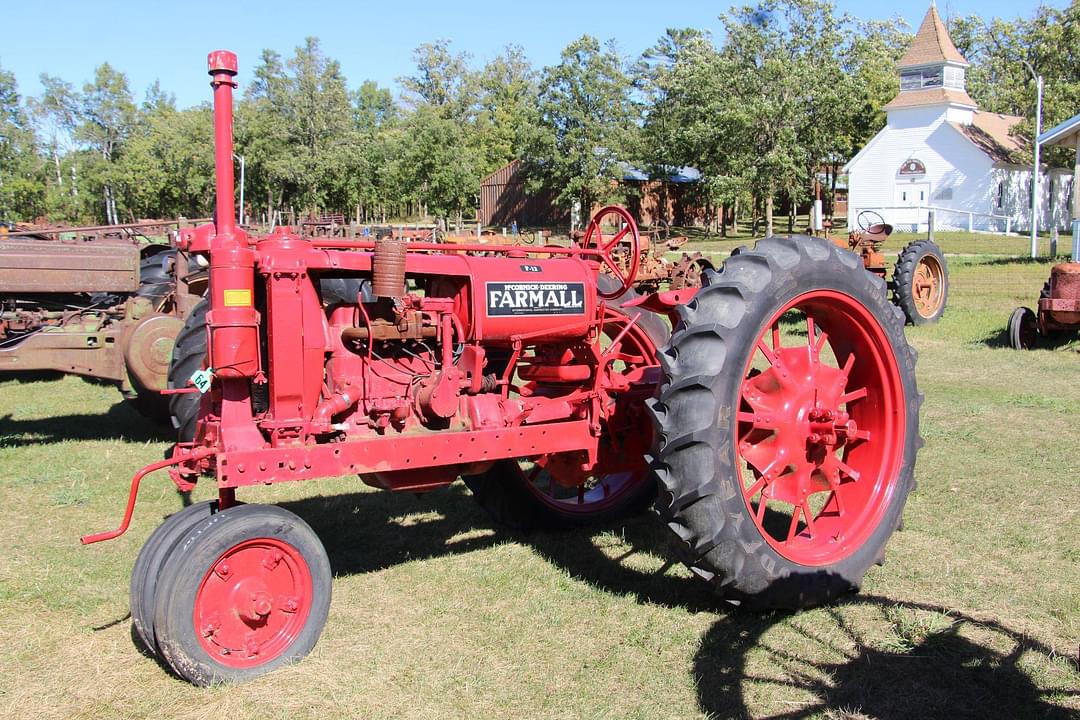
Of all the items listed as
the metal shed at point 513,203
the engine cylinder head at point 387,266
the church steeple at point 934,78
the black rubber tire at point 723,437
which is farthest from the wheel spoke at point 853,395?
the metal shed at point 513,203

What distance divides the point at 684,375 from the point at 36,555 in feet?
12.0

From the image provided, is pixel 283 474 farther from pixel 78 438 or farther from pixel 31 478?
pixel 78 438

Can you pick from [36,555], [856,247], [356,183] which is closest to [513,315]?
[36,555]

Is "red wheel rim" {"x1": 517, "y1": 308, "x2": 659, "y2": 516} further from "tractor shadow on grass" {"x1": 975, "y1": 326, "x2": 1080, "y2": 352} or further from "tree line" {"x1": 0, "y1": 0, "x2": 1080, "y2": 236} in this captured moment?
"tree line" {"x1": 0, "y1": 0, "x2": 1080, "y2": 236}

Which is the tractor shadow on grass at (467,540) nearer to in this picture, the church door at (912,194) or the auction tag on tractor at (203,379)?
the auction tag on tractor at (203,379)

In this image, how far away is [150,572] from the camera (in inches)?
128

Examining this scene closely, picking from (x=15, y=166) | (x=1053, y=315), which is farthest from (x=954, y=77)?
(x=15, y=166)

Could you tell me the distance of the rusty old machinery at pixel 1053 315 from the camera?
10.4m

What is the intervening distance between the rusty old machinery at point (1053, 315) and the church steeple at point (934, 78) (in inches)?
1170

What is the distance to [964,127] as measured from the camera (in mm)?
37688

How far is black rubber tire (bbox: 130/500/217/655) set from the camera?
3.22 m

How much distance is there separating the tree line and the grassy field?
1182 inches

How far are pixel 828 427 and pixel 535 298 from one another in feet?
4.82

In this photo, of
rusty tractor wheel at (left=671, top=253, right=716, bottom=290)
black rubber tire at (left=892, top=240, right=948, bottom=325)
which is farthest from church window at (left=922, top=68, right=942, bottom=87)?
rusty tractor wheel at (left=671, top=253, right=716, bottom=290)
